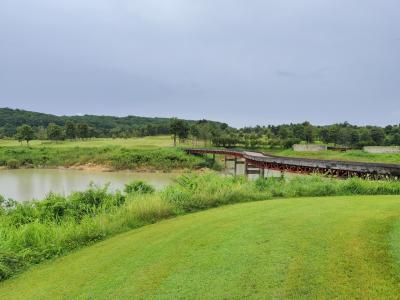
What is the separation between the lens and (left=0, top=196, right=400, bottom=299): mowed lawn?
4.55m

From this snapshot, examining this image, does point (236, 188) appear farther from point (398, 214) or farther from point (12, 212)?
point (12, 212)

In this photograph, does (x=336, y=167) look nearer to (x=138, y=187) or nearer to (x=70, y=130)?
(x=138, y=187)

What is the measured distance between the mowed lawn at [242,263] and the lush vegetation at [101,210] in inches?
25.1

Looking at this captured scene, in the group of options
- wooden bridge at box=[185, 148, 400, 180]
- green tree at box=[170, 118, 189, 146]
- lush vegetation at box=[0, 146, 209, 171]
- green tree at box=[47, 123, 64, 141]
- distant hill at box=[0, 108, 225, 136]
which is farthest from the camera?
distant hill at box=[0, 108, 225, 136]

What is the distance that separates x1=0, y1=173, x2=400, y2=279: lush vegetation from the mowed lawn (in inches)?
25.1

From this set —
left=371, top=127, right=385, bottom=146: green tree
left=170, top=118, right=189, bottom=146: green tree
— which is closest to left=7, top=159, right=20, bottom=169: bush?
left=170, top=118, right=189, bottom=146: green tree

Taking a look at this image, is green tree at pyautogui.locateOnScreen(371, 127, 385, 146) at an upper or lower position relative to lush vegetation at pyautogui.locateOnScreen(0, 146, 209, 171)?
upper

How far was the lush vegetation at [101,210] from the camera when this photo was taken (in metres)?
7.63

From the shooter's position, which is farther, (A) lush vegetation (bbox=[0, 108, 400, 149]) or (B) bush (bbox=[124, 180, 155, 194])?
(A) lush vegetation (bbox=[0, 108, 400, 149])

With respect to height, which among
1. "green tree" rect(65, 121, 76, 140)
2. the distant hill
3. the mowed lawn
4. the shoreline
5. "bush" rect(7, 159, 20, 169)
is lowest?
the shoreline

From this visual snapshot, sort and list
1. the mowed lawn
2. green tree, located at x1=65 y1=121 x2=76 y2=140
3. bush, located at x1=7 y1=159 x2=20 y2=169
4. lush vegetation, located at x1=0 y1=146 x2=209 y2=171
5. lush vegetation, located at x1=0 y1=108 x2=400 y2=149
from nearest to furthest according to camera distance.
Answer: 1. the mowed lawn
2. bush, located at x1=7 y1=159 x2=20 y2=169
3. lush vegetation, located at x1=0 y1=146 x2=209 y2=171
4. lush vegetation, located at x1=0 y1=108 x2=400 y2=149
5. green tree, located at x1=65 y1=121 x2=76 y2=140

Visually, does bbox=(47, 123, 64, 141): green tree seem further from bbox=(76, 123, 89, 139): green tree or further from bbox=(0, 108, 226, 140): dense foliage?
bbox=(76, 123, 89, 139): green tree

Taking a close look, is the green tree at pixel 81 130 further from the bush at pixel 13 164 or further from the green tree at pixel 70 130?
the bush at pixel 13 164

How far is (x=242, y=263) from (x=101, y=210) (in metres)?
6.71
